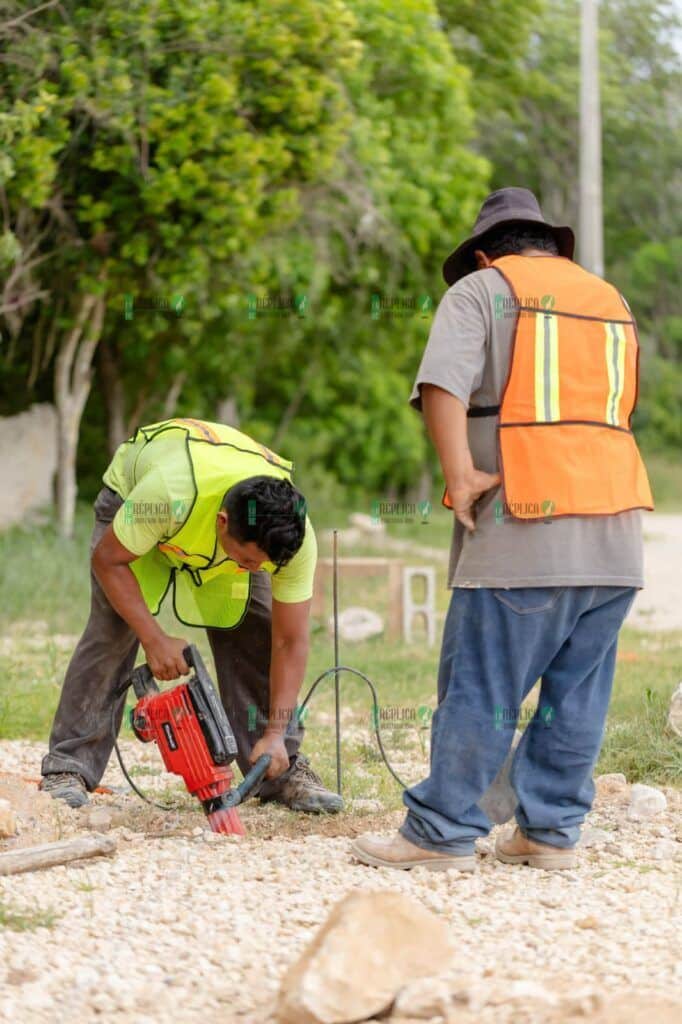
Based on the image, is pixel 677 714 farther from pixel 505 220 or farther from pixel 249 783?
pixel 505 220

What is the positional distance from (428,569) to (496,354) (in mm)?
5780

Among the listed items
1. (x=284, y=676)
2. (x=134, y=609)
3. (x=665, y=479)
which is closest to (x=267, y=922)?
(x=284, y=676)

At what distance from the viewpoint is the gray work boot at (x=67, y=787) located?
16.1ft

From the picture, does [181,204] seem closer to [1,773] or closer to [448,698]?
[1,773]

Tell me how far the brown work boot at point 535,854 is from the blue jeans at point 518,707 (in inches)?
1.2

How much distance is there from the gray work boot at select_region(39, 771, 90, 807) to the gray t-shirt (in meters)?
1.75

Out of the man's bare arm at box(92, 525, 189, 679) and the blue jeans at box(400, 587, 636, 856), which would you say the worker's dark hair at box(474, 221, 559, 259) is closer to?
the blue jeans at box(400, 587, 636, 856)

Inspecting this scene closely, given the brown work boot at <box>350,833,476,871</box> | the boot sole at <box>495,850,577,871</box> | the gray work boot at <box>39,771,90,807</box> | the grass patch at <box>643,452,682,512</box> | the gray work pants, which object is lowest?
the grass patch at <box>643,452,682,512</box>

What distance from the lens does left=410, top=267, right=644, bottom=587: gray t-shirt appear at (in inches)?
153

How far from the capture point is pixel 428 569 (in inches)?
380

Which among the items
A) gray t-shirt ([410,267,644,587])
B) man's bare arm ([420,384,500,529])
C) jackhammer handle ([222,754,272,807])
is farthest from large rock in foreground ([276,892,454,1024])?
jackhammer handle ([222,754,272,807])

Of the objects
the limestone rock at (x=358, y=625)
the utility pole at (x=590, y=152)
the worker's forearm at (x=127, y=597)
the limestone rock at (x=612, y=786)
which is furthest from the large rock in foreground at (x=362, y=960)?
the utility pole at (x=590, y=152)

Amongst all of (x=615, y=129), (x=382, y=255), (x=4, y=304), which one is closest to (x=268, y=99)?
(x=4, y=304)

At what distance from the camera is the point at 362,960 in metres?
3.13
